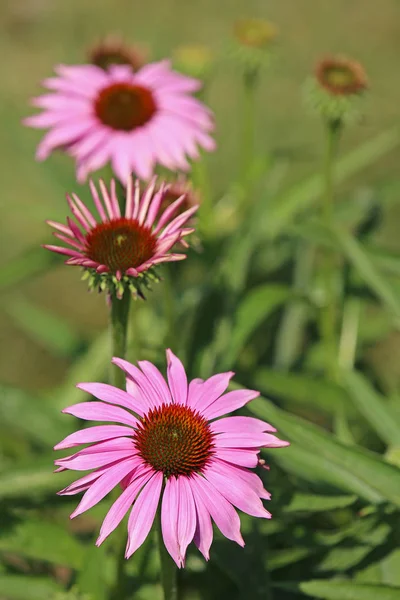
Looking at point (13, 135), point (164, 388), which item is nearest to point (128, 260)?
point (164, 388)

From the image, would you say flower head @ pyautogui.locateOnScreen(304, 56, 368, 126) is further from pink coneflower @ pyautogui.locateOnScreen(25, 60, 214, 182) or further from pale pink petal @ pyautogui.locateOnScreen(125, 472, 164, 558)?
pale pink petal @ pyautogui.locateOnScreen(125, 472, 164, 558)

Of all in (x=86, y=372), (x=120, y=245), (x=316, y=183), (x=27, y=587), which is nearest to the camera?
(x=120, y=245)

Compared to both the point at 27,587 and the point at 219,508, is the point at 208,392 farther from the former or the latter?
the point at 27,587

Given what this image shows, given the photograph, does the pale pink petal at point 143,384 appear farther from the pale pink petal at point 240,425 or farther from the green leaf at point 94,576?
the green leaf at point 94,576

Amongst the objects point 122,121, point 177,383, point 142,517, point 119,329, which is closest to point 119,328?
point 119,329

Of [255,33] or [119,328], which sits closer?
[119,328]

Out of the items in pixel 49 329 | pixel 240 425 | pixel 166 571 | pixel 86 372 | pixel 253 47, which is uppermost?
pixel 253 47
